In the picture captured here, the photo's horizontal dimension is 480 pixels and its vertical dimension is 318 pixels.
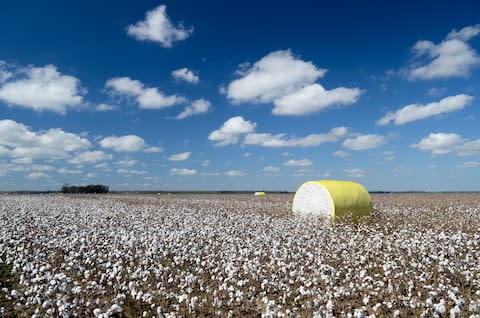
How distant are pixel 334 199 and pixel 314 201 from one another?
5.02 feet

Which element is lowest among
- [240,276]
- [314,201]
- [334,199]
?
[240,276]

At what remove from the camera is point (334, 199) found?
59.0 ft

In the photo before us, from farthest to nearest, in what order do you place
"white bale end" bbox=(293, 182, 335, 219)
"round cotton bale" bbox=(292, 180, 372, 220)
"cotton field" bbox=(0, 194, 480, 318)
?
"white bale end" bbox=(293, 182, 335, 219) → "round cotton bale" bbox=(292, 180, 372, 220) → "cotton field" bbox=(0, 194, 480, 318)

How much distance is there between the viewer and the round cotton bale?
18016 mm

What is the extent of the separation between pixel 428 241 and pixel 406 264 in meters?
2.16

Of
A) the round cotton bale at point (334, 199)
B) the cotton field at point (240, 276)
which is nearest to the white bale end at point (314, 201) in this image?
the round cotton bale at point (334, 199)

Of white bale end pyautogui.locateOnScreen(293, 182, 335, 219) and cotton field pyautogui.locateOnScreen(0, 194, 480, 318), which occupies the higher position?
white bale end pyautogui.locateOnScreen(293, 182, 335, 219)

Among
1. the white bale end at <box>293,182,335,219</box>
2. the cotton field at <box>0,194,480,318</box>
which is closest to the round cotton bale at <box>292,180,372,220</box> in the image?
the white bale end at <box>293,182,335,219</box>

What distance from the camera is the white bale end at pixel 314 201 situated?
18188 millimetres

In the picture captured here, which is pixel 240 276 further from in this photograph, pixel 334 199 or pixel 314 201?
pixel 314 201

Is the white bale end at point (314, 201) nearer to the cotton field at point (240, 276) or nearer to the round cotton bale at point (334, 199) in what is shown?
the round cotton bale at point (334, 199)

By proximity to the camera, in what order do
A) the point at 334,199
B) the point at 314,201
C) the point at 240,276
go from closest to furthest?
the point at 240,276, the point at 334,199, the point at 314,201

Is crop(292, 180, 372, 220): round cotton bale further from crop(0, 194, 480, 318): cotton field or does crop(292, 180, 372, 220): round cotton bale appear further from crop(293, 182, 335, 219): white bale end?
crop(0, 194, 480, 318): cotton field

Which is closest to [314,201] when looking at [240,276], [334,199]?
[334,199]
